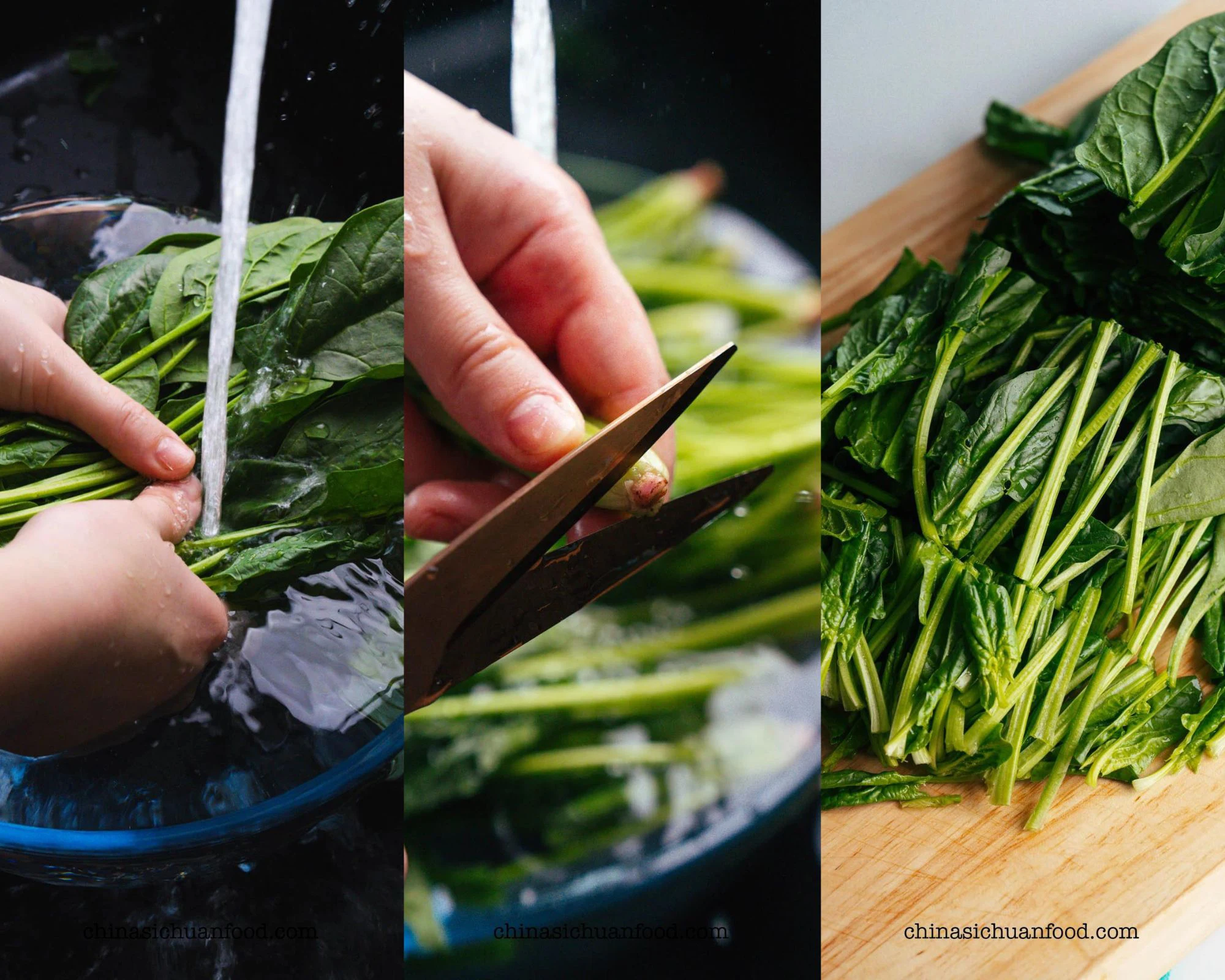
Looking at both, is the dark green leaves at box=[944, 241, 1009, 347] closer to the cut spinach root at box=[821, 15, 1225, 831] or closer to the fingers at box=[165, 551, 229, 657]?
the cut spinach root at box=[821, 15, 1225, 831]

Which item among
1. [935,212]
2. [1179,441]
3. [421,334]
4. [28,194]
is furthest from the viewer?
[935,212]

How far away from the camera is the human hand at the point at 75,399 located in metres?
0.68

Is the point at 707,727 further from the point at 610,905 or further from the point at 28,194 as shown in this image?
the point at 28,194

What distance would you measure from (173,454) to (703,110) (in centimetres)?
45

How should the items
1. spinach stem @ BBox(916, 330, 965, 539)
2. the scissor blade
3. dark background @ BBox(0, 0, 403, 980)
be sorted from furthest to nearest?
1. spinach stem @ BBox(916, 330, 965, 539)
2. dark background @ BBox(0, 0, 403, 980)
3. the scissor blade

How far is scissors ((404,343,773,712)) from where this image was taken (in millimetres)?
635

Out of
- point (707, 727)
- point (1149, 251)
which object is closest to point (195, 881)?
point (707, 727)

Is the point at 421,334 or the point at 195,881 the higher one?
the point at 421,334

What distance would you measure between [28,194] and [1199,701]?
1.11 metres

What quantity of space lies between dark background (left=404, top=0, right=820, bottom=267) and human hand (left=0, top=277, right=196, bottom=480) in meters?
0.31

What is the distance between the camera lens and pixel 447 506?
691mm

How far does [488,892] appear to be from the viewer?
0.68m

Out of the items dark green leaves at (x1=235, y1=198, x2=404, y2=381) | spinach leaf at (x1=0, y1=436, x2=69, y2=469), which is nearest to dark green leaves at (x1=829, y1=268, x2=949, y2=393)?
dark green leaves at (x1=235, y1=198, x2=404, y2=381)

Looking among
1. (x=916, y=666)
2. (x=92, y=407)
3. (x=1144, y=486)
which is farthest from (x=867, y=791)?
(x=92, y=407)
